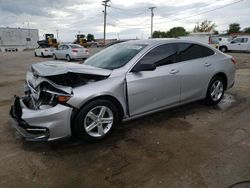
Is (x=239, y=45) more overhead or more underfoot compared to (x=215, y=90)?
more overhead

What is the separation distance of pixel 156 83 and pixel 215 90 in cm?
186

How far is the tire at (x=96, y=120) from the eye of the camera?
303 cm

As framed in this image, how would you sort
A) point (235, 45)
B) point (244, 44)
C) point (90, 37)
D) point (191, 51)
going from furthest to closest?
point (90, 37)
point (235, 45)
point (244, 44)
point (191, 51)

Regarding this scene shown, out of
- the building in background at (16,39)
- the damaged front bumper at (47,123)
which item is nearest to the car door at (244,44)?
the damaged front bumper at (47,123)

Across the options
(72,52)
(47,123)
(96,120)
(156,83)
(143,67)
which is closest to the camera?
(47,123)

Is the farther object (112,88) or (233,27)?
(233,27)

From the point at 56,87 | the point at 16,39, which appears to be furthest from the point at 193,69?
the point at 16,39

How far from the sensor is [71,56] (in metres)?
17.2

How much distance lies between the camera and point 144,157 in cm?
287

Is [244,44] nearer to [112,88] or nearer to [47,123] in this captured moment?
[112,88]

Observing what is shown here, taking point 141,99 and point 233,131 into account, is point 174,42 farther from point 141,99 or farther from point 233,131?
point 233,131

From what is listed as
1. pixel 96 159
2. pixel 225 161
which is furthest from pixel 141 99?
pixel 225 161

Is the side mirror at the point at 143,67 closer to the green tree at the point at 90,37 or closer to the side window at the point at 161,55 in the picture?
the side window at the point at 161,55

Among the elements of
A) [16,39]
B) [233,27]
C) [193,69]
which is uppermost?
[233,27]
